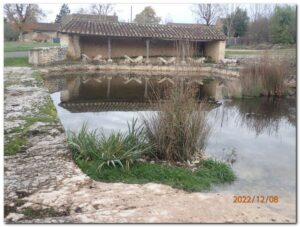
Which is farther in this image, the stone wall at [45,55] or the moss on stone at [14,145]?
the stone wall at [45,55]

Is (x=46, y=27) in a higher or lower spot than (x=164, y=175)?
higher

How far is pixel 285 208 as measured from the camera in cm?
475

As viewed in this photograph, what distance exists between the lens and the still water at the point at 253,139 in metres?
5.55

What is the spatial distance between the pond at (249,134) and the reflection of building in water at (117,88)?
3.53 ft

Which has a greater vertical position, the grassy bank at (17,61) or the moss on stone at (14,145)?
the grassy bank at (17,61)

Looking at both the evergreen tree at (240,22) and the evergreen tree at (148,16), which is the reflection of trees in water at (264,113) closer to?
the evergreen tree at (240,22)

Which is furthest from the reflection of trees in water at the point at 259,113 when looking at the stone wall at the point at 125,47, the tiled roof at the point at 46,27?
the tiled roof at the point at 46,27

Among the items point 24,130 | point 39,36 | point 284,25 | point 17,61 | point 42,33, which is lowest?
point 24,130

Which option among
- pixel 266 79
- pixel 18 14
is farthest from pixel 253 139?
pixel 18 14

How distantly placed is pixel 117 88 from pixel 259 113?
22.7 feet

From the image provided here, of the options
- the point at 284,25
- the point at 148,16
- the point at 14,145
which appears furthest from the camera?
the point at 148,16

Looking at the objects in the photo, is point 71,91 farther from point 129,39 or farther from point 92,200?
point 129,39
